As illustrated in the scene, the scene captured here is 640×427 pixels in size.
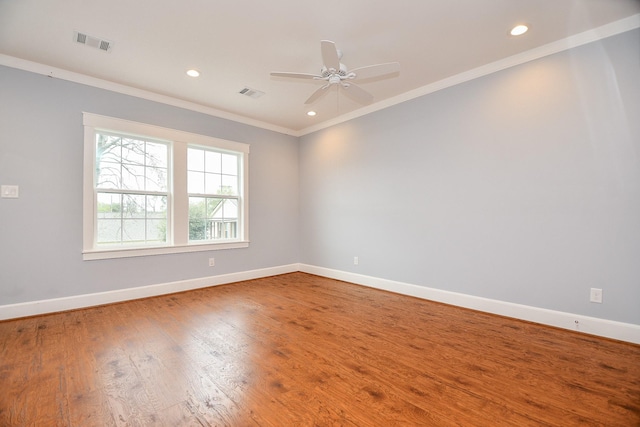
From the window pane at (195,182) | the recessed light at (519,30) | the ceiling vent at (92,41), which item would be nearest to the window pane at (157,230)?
the window pane at (195,182)

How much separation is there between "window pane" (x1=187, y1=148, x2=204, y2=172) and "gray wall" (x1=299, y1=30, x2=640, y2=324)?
2.53 metres

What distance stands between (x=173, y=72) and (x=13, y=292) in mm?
2958

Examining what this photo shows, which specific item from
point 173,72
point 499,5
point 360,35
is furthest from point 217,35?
point 499,5

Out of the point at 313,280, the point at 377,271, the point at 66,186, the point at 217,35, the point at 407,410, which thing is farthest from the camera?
the point at 313,280

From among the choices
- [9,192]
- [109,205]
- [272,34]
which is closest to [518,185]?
[272,34]

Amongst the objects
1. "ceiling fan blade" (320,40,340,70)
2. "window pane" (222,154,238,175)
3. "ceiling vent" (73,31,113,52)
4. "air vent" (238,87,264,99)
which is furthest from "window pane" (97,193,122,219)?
"ceiling fan blade" (320,40,340,70)

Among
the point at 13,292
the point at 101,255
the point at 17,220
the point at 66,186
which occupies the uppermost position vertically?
the point at 66,186

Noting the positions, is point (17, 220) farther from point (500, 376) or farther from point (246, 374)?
point (500, 376)

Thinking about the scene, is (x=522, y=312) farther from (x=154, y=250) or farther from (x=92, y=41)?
(x=92, y=41)

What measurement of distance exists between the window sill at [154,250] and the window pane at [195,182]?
85 cm

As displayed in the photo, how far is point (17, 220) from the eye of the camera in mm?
2969

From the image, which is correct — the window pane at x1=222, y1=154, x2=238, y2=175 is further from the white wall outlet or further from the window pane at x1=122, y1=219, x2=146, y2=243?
the white wall outlet

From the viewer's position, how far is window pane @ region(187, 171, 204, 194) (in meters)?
4.27

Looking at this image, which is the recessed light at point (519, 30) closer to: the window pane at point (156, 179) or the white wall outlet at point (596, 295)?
the white wall outlet at point (596, 295)
